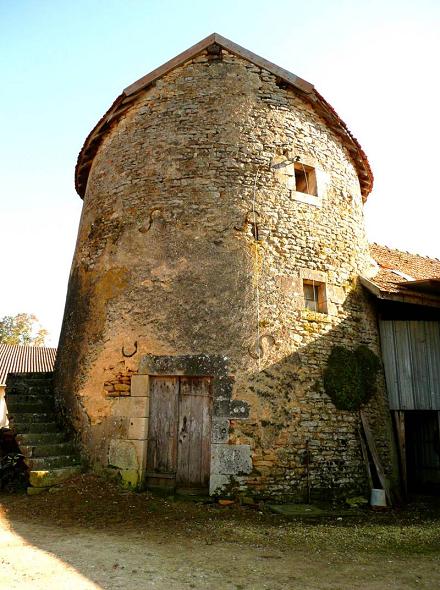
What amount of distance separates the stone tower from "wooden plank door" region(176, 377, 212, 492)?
0.02 m

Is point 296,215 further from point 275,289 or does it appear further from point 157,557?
point 157,557

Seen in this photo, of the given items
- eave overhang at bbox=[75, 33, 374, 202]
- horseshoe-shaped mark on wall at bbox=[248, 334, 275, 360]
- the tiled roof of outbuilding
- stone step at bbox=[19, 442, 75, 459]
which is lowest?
stone step at bbox=[19, 442, 75, 459]

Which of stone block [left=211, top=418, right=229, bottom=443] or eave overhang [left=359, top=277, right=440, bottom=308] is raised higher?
eave overhang [left=359, top=277, right=440, bottom=308]

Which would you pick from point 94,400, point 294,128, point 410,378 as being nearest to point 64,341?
point 94,400

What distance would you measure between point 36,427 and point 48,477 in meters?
1.30

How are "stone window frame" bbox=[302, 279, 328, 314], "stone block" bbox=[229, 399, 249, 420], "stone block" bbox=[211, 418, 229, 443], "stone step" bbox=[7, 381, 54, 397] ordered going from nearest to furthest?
"stone block" bbox=[211, 418, 229, 443]
"stone block" bbox=[229, 399, 249, 420]
"stone window frame" bbox=[302, 279, 328, 314]
"stone step" bbox=[7, 381, 54, 397]

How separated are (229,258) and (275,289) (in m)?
0.95

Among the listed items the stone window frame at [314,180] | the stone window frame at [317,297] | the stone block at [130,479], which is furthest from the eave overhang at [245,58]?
the stone block at [130,479]

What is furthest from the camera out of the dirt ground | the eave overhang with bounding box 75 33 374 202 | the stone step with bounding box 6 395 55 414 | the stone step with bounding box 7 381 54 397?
the eave overhang with bounding box 75 33 374 202

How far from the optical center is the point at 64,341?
8.98m

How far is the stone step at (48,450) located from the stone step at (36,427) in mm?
420

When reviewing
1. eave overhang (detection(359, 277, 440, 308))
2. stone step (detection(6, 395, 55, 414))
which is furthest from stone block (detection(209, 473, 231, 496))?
eave overhang (detection(359, 277, 440, 308))

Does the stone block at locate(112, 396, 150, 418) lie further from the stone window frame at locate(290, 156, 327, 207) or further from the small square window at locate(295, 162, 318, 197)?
the small square window at locate(295, 162, 318, 197)

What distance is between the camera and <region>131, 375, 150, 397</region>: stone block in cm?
739
